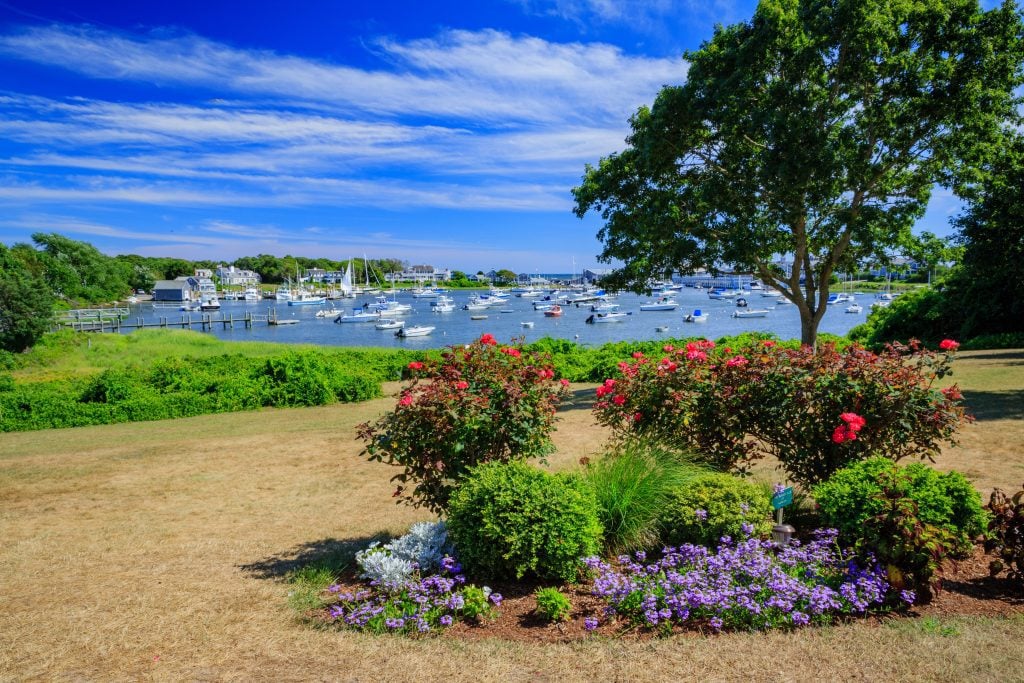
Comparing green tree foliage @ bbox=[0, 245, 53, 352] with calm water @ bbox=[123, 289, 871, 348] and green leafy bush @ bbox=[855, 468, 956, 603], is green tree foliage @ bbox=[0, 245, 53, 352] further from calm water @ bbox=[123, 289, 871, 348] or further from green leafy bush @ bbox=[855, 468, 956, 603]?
green leafy bush @ bbox=[855, 468, 956, 603]

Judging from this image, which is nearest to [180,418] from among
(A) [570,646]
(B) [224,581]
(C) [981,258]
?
(B) [224,581]

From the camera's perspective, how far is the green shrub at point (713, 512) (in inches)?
209

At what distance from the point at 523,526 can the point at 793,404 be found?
2.93 metres

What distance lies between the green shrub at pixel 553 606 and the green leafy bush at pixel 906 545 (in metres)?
2.23

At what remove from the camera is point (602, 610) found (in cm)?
463

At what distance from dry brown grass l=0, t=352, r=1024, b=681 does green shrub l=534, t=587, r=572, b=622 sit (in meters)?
0.35

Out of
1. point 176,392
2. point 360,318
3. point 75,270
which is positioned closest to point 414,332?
point 360,318

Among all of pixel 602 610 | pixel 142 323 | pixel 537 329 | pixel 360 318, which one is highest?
pixel 602 610

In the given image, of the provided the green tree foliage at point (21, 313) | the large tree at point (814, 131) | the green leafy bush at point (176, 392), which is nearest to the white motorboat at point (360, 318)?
the green tree foliage at point (21, 313)

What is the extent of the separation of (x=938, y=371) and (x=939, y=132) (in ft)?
38.6

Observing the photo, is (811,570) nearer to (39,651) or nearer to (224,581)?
(224,581)

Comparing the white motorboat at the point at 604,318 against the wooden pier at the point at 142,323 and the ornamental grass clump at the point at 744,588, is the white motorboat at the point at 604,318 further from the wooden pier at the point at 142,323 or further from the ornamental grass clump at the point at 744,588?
the ornamental grass clump at the point at 744,588

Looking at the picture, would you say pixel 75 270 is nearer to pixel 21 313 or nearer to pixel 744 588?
pixel 21 313

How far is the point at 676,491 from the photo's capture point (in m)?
5.58
